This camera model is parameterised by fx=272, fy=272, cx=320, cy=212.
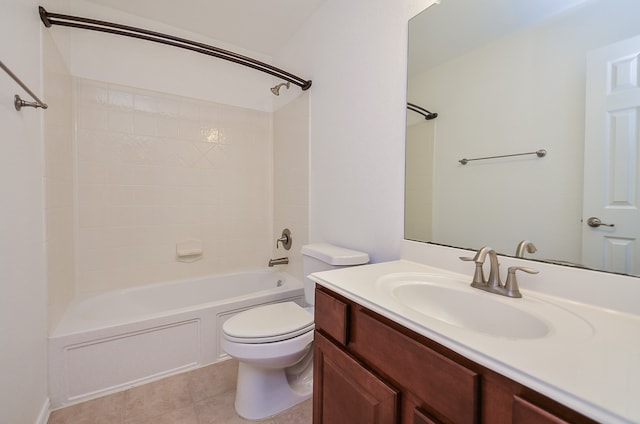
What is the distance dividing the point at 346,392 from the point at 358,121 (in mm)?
1318

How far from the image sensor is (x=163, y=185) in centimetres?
224

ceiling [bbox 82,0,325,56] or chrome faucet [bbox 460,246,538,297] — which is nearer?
chrome faucet [bbox 460,246,538,297]

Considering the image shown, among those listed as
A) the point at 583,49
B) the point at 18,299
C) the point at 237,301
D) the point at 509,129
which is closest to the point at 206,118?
the point at 237,301

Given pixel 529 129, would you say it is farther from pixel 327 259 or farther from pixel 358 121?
pixel 327 259

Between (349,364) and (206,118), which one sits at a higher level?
(206,118)

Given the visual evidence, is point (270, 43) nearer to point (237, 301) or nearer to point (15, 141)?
point (15, 141)

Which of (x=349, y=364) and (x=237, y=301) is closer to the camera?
(x=349, y=364)

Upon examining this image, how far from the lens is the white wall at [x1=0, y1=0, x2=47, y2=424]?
0.98 metres

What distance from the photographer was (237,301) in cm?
187

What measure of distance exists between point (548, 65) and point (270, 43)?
2173 millimetres

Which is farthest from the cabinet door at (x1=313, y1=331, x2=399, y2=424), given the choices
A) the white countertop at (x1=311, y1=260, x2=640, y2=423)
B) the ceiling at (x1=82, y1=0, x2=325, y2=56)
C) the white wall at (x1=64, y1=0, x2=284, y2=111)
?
the white wall at (x1=64, y1=0, x2=284, y2=111)

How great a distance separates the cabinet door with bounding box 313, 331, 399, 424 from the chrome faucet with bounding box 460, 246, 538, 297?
0.45 metres

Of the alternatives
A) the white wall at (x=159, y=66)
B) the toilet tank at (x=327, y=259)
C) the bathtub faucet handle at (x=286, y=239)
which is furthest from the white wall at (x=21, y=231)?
the bathtub faucet handle at (x=286, y=239)

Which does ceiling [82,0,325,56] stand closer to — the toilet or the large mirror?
the large mirror
